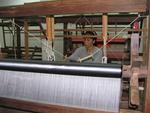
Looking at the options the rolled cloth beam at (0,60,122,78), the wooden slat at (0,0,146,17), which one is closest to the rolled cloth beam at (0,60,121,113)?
the rolled cloth beam at (0,60,122,78)

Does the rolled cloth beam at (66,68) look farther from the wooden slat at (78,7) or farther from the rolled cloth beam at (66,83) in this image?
the wooden slat at (78,7)

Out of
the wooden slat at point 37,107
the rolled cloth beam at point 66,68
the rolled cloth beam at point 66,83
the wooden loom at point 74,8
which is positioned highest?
the wooden loom at point 74,8

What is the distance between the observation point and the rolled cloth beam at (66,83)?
98 cm

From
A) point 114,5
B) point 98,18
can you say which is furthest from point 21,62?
point 98,18

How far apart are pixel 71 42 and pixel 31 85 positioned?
381 centimetres

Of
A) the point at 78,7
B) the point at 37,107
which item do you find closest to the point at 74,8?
the point at 78,7

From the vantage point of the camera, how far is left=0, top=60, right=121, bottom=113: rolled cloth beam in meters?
0.98

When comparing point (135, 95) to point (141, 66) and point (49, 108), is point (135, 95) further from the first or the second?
point (49, 108)

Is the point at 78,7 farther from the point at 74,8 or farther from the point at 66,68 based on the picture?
the point at 66,68

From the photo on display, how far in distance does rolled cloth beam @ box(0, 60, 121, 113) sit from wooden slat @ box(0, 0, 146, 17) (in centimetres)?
27

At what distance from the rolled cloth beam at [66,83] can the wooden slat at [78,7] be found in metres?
0.27

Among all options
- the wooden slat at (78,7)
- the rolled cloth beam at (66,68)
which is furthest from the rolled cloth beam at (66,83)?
the wooden slat at (78,7)

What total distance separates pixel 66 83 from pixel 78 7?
1.22 ft

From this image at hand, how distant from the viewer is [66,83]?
1.05m
